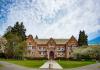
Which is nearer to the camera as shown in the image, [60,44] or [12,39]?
[12,39]

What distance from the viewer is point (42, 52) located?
392 feet

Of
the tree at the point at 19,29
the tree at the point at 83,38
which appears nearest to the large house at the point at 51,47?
the tree at the point at 83,38

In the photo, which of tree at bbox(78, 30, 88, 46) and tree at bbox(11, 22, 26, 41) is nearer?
tree at bbox(78, 30, 88, 46)

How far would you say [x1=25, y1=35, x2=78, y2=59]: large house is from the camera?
118000 millimetres

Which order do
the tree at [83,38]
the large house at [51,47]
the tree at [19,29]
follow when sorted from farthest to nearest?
the large house at [51,47]
the tree at [19,29]
the tree at [83,38]

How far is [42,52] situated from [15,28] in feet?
60.9

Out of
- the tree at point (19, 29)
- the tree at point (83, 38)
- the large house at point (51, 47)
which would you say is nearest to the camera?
the tree at point (83, 38)

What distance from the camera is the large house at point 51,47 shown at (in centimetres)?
11800

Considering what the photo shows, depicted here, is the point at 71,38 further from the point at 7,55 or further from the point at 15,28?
the point at 7,55

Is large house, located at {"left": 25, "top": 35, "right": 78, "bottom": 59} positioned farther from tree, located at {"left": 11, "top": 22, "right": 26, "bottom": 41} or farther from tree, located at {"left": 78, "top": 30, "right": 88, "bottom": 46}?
tree, located at {"left": 11, "top": 22, "right": 26, "bottom": 41}

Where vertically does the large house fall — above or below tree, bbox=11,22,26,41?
below

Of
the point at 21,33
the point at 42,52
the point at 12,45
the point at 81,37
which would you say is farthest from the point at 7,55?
the point at 81,37

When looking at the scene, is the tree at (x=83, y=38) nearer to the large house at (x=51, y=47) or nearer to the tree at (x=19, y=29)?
the large house at (x=51, y=47)

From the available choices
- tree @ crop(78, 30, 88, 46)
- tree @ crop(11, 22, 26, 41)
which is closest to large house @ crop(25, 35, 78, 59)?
tree @ crop(78, 30, 88, 46)
